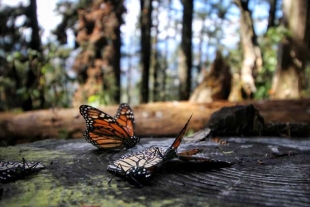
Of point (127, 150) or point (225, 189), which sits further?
point (127, 150)

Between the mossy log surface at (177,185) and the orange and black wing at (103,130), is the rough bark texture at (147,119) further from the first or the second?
the mossy log surface at (177,185)

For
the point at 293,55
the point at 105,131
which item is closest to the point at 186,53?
the point at 293,55

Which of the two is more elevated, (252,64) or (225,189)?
(252,64)

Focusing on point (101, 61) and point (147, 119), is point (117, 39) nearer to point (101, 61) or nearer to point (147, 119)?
point (101, 61)

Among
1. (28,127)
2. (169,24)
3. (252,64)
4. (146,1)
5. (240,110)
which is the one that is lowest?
(28,127)

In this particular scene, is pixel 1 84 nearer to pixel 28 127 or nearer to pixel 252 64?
pixel 28 127

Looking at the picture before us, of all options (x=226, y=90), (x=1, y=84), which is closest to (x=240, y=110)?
(x=226, y=90)
